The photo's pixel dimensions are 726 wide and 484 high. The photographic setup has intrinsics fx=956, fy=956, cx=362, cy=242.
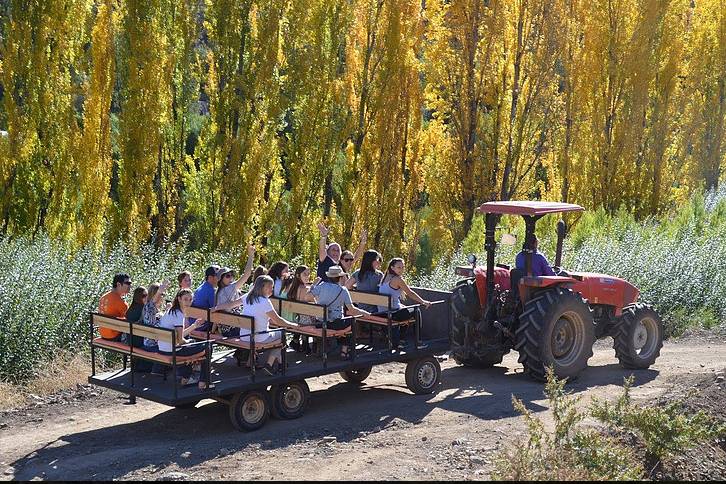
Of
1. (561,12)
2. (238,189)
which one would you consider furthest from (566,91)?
(238,189)

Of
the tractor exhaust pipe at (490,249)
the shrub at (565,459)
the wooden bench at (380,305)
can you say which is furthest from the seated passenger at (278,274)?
the shrub at (565,459)

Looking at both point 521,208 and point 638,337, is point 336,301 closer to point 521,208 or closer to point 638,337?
point 521,208

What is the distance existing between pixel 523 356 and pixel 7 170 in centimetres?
986

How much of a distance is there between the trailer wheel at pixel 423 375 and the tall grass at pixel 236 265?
14.1 feet

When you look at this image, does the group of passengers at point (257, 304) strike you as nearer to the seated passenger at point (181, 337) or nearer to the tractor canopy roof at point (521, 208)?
the seated passenger at point (181, 337)

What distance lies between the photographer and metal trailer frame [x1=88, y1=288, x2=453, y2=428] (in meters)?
9.05

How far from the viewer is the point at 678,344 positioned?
581 inches

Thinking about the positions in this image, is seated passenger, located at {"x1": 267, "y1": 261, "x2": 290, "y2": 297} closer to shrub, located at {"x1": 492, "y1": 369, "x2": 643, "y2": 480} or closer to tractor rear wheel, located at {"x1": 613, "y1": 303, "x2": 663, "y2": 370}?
shrub, located at {"x1": 492, "y1": 369, "x2": 643, "y2": 480}

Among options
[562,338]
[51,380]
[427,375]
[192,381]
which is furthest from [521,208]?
[51,380]

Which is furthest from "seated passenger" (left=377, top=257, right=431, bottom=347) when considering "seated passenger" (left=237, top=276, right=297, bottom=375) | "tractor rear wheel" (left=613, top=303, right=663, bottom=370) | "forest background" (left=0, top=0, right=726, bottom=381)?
"forest background" (left=0, top=0, right=726, bottom=381)

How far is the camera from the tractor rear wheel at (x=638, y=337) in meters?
12.4

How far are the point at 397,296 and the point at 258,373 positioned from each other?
7.06 ft

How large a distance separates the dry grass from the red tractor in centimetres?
460

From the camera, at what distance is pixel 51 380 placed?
11266mm
